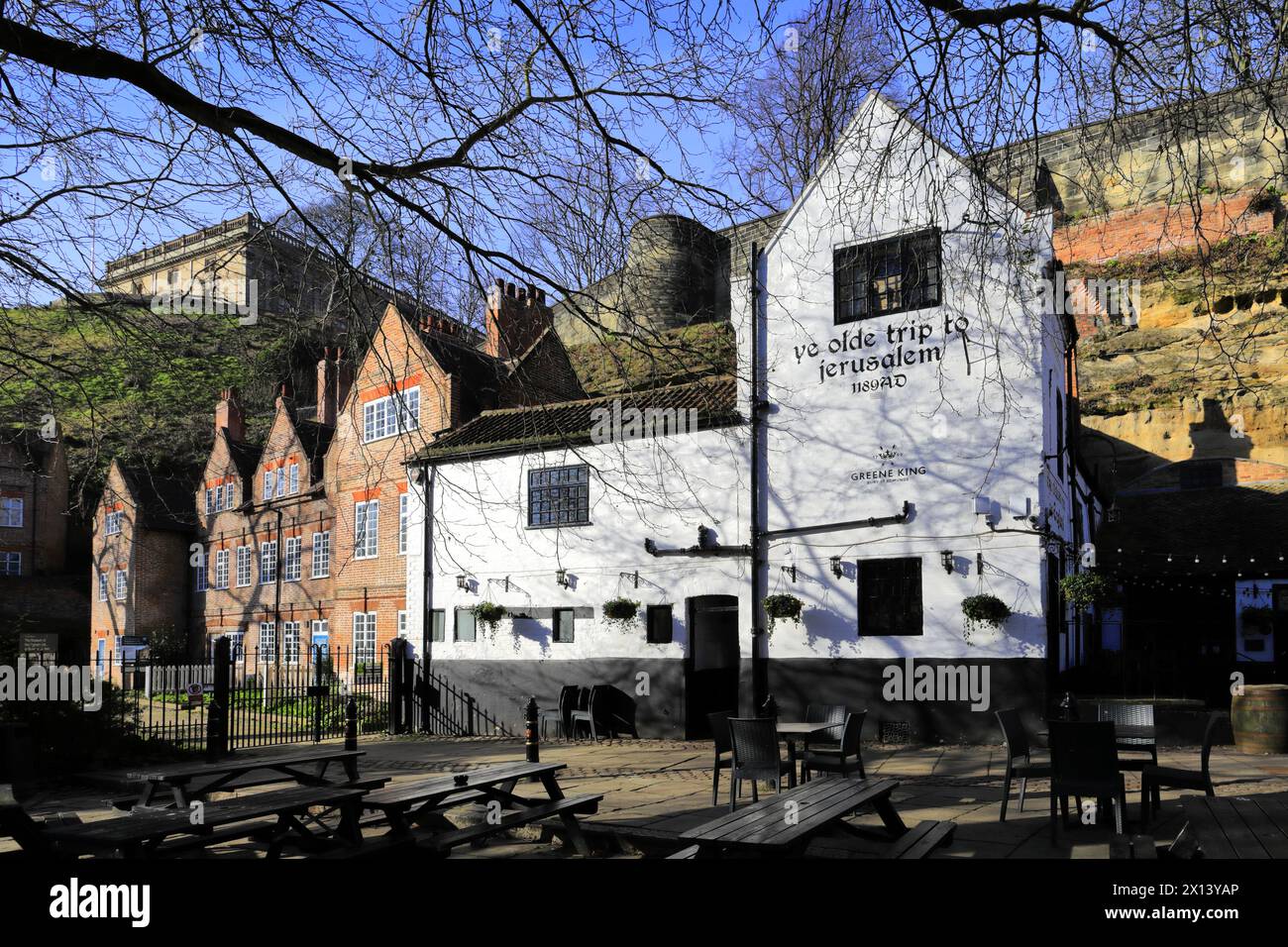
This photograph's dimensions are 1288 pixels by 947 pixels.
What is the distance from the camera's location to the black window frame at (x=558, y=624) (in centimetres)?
1959

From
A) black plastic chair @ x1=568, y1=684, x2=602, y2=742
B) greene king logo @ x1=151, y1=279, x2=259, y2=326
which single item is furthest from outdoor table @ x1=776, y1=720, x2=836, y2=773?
black plastic chair @ x1=568, y1=684, x2=602, y2=742

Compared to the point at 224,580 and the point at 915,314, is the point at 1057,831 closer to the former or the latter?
the point at 915,314

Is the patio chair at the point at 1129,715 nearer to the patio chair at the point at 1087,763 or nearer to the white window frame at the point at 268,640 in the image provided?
the patio chair at the point at 1087,763

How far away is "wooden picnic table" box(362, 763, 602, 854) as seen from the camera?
7.13 metres

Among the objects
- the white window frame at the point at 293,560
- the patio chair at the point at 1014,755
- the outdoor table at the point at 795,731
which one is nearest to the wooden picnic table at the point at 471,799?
the outdoor table at the point at 795,731

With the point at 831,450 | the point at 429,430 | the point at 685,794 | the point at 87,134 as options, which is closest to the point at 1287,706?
the point at 831,450

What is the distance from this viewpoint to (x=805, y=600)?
17.1m

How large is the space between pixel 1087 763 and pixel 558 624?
13230 millimetres

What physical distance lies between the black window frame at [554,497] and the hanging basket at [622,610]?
172 centimetres

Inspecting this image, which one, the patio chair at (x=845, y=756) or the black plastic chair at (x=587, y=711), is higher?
the patio chair at (x=845, y=756)

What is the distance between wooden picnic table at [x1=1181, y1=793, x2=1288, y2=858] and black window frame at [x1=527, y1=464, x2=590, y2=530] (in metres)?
13.3

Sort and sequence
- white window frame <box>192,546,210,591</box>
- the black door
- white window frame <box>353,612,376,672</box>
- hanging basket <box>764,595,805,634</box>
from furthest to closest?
white window frame <box>192,546,210,591</box>, white window frame <box>353,612,376,672</box>, the black door, hanging basket <box>764,595,805,634</box>

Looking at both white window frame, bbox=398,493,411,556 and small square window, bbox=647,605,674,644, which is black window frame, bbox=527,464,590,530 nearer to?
small square window, bbox=647,605,674,644
